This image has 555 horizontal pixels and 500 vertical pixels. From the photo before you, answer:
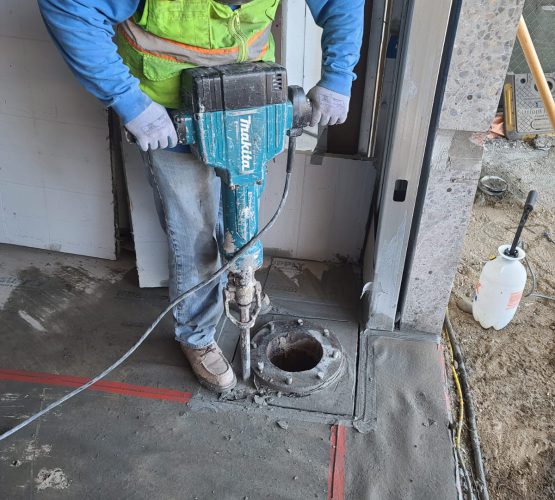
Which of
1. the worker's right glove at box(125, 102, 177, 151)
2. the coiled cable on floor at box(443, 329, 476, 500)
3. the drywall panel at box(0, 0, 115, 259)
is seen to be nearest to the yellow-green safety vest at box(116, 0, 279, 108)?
the worker's right glove at box(125, 102, 177, 151)

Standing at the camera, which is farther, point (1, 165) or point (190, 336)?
point (1, 165)

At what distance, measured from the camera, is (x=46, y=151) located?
7.25ft

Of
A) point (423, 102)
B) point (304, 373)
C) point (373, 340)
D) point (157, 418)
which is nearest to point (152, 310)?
point (157, 418)

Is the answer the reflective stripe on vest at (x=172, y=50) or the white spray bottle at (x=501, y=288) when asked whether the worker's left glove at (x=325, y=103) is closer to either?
the reflective stripe on vest at (x=172, y=50)

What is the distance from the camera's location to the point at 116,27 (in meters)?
1.42

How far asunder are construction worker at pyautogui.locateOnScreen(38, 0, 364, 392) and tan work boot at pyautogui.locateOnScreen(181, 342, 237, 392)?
274 mm

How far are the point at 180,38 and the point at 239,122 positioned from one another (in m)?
0.25

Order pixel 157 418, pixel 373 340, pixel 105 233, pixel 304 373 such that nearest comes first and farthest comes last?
pixel 157 418
pixel 304 373
pixel 373 340
pixel 105 233

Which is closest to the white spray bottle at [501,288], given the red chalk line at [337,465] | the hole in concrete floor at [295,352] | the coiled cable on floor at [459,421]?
the coiled cable on floor at [459,421]

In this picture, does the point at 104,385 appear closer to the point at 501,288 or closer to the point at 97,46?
the point at 97,46

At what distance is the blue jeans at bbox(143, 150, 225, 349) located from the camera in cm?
159

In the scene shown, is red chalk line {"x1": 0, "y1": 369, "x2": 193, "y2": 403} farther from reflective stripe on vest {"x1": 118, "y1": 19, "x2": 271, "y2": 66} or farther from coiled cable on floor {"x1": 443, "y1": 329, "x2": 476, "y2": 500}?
reflective stripe on vest {"x1": 118, "y1": 19, "x2": 271, "y2": 66}

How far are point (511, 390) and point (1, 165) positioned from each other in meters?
2.21

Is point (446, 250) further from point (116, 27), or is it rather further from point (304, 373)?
point (116, 27)
